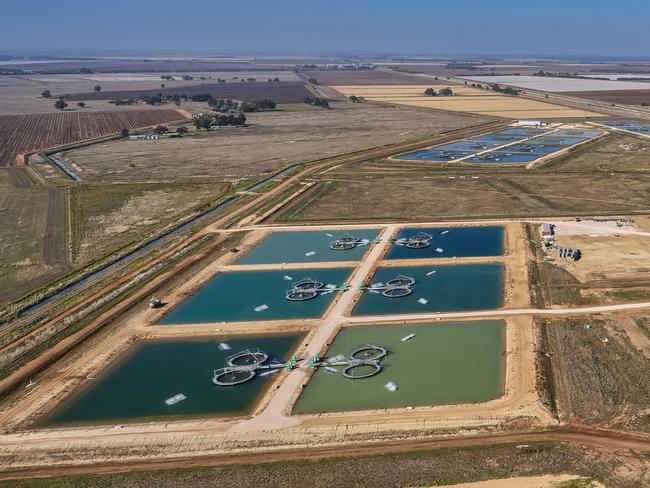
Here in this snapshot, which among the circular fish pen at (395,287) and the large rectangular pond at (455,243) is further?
the large rectangular pond at (455,243)

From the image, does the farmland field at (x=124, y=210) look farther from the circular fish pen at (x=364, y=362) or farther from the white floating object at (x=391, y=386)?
the white floating object at (x=391, y=386)

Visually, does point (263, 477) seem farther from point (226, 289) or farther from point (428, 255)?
point (428, 255)

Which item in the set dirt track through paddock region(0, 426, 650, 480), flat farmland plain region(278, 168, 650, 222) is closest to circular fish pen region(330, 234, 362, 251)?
flat farmland plain region(278, 168, 650, 222)

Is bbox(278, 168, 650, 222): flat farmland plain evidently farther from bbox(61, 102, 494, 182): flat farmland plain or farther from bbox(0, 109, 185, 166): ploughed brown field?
bbox(0, 109, 185, 166): ploughed brown field

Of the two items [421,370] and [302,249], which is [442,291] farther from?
[302,249]

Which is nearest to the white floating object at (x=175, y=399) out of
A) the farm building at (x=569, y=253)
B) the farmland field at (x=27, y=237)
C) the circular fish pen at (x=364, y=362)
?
the circular fish pen at (x=364, y=362)

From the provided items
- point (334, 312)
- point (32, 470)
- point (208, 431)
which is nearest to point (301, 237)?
point (334, 312)
